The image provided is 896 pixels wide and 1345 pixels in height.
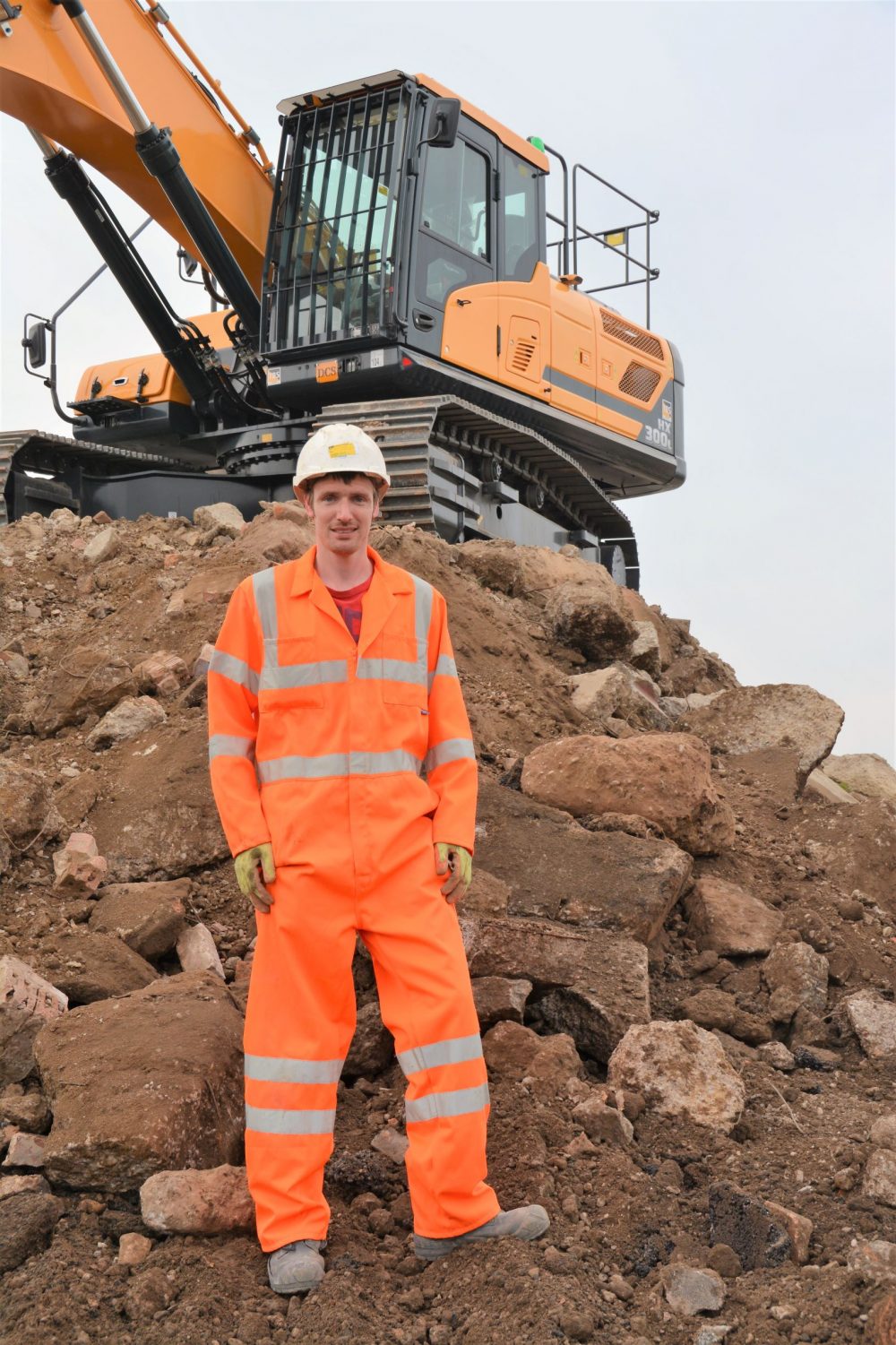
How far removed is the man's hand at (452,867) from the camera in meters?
3.40

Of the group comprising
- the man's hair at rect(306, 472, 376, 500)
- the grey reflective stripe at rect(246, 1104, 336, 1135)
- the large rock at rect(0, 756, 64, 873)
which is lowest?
the grey reflective stripe at rect(246, 1104, 336, 1135)

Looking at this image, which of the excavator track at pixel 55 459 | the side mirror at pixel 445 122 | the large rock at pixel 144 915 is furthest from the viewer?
the excavator track at pixel 55 459

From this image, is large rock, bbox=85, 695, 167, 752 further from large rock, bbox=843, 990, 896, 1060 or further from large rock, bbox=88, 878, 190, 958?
large rock, bbox=843, 990, 896, 1060

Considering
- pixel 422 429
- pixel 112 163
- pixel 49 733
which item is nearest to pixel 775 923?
pixel 49 733

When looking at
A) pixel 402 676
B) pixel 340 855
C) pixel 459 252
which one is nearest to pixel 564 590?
pixel 459 252

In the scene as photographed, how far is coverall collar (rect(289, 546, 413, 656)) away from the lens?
3.42 m

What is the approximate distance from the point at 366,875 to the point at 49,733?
3.67 meters

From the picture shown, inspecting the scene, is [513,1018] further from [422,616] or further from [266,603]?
[266,603]

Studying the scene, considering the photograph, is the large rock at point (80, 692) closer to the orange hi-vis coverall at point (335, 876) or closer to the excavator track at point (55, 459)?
the orange hi-vis coverall at point (335, 876)

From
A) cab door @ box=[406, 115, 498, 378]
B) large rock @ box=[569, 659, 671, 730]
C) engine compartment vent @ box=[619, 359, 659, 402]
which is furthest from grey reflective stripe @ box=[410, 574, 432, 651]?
engine compartment vent @ box=[619, 359, 659, 402]

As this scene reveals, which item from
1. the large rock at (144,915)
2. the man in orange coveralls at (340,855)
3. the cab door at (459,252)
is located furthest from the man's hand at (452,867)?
the cab door at (459,252)

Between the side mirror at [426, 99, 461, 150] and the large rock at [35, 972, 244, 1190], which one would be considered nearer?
the large rock at [35, 972, 244, 1190]

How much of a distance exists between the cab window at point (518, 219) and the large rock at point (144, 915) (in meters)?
6.47

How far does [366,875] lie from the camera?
3275 mm
